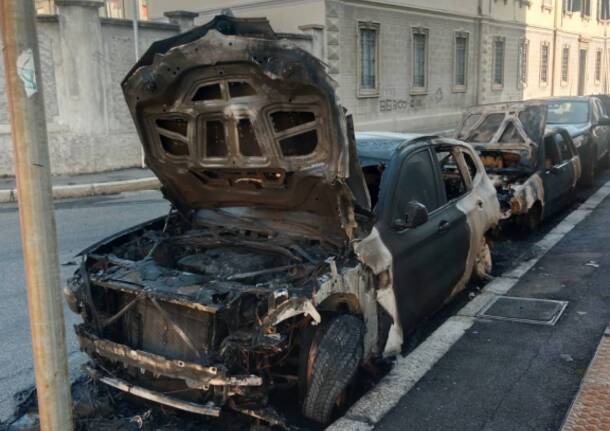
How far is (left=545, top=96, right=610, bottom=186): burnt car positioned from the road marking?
17.4 feet

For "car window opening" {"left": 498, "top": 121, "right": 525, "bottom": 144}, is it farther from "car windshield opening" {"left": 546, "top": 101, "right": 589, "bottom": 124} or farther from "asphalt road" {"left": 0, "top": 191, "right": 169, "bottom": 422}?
"asphalt road" {"left": 0, "top": 191, "right": 169, "bottom": 422}

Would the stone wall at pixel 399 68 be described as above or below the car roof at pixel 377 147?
above

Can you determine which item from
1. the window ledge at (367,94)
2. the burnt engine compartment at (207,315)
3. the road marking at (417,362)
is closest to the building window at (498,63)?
the window ledge at (367,94)

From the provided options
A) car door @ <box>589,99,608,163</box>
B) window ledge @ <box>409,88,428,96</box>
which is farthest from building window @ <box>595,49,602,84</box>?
car door @ <box>589,99,608,163</box>

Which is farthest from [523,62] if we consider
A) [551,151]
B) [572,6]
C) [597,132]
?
[551,151]

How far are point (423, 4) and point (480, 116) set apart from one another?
1463 cm

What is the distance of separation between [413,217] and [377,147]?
101 cm

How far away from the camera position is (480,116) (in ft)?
32.1

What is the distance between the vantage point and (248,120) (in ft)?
13.2

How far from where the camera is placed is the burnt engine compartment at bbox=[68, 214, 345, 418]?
3496 mm

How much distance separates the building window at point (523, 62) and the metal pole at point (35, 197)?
31610mm

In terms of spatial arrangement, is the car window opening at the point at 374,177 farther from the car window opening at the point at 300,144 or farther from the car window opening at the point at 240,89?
the car window opening at the point at 240,89

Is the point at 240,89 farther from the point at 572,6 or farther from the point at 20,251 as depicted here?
the point at 572,6

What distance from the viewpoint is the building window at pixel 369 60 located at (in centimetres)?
2048
